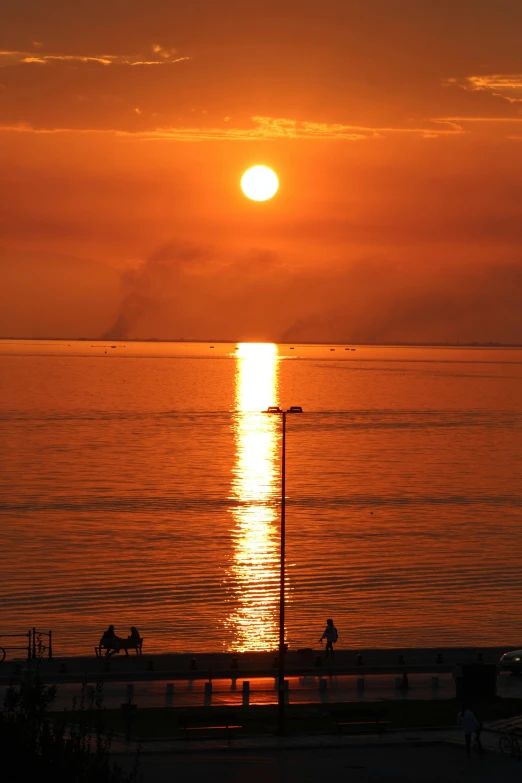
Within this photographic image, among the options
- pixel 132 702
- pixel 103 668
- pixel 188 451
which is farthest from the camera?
pixel 188 451

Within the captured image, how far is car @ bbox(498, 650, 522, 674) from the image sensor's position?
4331 centimetres

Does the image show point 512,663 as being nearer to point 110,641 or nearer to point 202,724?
point 202,724

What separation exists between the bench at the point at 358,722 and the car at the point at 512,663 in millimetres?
9264

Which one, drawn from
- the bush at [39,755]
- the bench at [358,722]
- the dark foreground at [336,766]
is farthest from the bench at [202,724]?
the bush at [39,755]

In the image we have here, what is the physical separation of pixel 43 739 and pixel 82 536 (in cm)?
5806

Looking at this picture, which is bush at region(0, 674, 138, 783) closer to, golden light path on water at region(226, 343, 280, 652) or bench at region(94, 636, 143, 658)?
bench at region(94, 636, 143, 658)

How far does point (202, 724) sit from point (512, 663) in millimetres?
14040

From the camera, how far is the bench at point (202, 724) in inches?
1350

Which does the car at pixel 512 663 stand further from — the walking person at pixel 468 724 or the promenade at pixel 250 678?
the walking person at pixel 468 724

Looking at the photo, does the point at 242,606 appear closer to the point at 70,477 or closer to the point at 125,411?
the point at 70,477

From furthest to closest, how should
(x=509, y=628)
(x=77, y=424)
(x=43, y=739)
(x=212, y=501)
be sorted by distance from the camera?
1. (x=77, y=424)
2. (x=212, y=501)
3. (x=509, y=628)
4. (x=43, y=739)

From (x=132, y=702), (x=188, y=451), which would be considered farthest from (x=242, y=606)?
(x=188, y=451)

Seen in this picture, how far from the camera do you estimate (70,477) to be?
361ft

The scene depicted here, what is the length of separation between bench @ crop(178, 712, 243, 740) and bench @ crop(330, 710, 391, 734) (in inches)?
116
